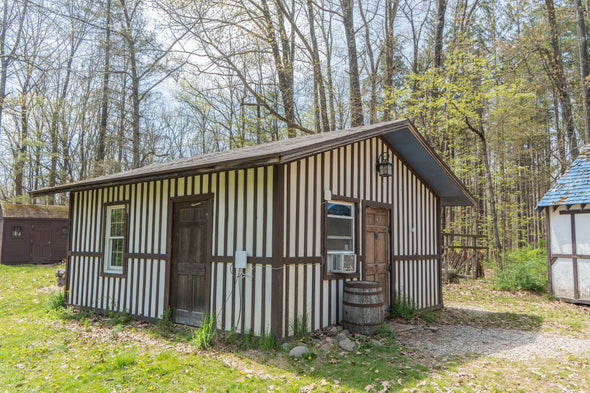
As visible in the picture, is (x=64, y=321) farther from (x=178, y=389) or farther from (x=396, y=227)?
(x=396, y=227)

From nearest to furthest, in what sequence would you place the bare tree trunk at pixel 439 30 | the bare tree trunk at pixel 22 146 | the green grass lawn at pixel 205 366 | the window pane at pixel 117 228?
the green grass lawn at pixel 205 366
the window pane at pixel 117 228
the bare tree trunk at pixel 439 30
the bare tree trunk at pixel 22 146

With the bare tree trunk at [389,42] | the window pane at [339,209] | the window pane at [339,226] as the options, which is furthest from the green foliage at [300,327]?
the bare tree trunk at [389,42]

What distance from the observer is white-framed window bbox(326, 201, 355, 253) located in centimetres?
676

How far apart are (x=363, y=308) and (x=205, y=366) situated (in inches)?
104

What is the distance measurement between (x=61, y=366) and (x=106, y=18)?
696 inches

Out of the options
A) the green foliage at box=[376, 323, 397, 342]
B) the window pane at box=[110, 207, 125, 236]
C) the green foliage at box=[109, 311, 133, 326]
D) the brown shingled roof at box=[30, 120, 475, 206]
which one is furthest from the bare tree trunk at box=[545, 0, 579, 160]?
the green foliage at box=[109, 311, 133, 326]

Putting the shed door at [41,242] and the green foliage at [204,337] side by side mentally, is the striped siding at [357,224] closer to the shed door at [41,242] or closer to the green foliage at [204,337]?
the green foliage at [204,337]

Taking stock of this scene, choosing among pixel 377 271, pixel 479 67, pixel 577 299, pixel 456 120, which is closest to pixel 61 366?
pixel 377 271

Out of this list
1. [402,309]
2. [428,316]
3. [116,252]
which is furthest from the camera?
[116,252]

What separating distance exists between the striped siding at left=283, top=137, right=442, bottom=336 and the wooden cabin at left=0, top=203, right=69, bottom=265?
1741cm

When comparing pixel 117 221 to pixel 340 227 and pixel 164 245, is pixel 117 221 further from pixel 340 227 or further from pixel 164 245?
pixel 340 227

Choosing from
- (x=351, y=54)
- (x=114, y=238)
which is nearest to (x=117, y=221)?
(x=114, y=238)

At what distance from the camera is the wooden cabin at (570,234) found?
1013cm

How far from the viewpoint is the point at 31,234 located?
18.9 meters
